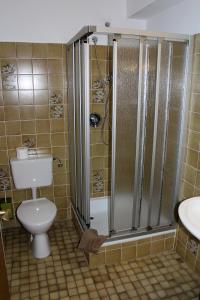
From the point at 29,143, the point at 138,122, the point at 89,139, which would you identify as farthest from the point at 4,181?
the point at 138,122

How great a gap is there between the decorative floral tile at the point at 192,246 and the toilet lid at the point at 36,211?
1.29 meters

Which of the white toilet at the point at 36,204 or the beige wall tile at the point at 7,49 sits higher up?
the beige wall tile at the point at 7,49

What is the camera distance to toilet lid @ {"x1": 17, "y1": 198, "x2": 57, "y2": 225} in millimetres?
2373

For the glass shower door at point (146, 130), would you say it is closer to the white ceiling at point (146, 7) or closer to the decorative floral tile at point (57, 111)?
the white ceiling at point (146, 7)

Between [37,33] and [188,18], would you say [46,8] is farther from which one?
[188,18]

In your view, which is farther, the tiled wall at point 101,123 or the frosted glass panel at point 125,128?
the tiled wall at point 101,123

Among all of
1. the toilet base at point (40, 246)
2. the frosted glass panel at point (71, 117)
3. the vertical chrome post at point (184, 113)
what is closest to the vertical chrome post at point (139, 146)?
the vertical chrome post at point (184, 113)

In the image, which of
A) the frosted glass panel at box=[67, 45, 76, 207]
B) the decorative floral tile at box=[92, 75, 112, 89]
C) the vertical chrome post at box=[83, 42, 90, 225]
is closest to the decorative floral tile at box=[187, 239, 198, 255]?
the vertical chrome post at box=[83, 42, 90, 225]

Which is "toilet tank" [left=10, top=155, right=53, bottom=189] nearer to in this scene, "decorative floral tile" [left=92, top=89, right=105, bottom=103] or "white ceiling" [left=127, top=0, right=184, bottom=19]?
"decorative floral tile" [left=92, top=89, right=105, bottom=103]

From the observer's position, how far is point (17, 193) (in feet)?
9.25

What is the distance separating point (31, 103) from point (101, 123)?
0.77 meters

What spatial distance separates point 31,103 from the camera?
8.58 feet

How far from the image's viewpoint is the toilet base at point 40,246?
2451 millimetres

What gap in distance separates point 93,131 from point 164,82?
101cm
